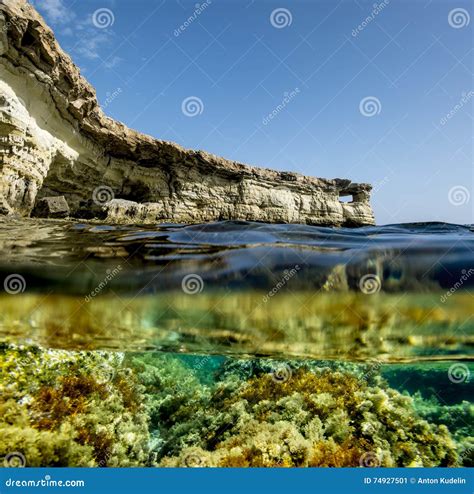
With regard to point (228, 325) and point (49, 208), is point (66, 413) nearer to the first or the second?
point (228, 325)

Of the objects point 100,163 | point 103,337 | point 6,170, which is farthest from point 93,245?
point 100,163

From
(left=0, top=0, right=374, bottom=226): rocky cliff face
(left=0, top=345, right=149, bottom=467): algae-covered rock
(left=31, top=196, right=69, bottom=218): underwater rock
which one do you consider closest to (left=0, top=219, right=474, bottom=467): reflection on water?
(left=0, top=345, right=149, bottom=467): algae-covered rock

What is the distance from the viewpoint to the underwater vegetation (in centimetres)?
783

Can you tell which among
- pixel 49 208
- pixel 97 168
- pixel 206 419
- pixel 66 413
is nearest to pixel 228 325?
pixel 66 413

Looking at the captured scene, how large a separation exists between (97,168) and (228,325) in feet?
60.9

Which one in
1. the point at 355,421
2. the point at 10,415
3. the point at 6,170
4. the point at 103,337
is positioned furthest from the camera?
the point at 6,170

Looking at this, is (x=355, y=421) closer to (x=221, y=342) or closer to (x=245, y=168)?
(x=221, y=342)

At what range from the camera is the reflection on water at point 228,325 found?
5539mm

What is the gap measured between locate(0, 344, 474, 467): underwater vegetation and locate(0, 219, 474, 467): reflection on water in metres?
0.04

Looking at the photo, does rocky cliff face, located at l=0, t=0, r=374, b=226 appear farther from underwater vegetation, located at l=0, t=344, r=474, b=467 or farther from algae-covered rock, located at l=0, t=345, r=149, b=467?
underwater vegetation, located at l=0, t=344, r=474, b=467

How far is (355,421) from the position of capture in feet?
31.7

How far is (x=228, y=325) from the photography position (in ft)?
19.7

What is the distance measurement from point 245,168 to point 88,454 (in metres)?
24.4

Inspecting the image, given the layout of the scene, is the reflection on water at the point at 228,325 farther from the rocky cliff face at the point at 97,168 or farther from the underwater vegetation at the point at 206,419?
the rocky cliff face at the point at 97,168
